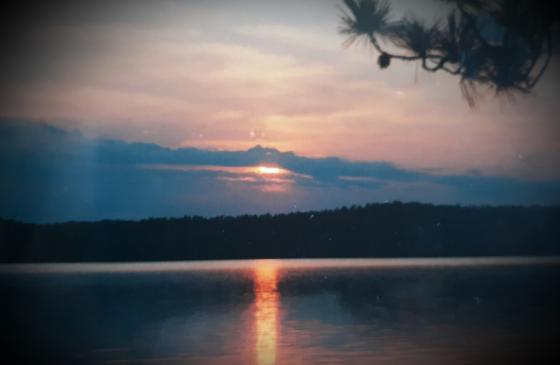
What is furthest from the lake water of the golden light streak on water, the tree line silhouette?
the tree line silhouette

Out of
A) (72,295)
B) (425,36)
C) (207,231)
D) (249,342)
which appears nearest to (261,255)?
(207,231)

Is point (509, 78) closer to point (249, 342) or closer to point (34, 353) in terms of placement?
point (249, 342)

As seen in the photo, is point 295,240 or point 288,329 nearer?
point 288,329

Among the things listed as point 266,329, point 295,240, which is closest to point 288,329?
point 266,329

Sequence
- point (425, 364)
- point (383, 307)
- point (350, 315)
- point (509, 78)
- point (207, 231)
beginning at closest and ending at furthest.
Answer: point (509, 78), point (425, 364), point (350, 315), point (383, 307), point (207, 231)

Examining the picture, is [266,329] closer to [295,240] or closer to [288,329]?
[288,329]

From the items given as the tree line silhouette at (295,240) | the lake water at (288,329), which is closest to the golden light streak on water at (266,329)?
the lake water at (288,329)

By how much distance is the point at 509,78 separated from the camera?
5.58m

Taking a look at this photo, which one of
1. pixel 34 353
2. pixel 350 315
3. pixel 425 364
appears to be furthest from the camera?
pixel 350 315

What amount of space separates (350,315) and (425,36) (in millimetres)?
7716

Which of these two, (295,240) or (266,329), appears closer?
(266,329)

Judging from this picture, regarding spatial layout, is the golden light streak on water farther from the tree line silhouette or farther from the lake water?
the tree line silhouette

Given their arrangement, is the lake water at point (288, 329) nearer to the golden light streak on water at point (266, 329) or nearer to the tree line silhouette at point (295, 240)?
the golden light streak on water at point (266, 329)

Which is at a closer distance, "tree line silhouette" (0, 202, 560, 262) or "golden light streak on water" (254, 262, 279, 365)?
"golden light streak on water" (254, 262, 279, 365)
